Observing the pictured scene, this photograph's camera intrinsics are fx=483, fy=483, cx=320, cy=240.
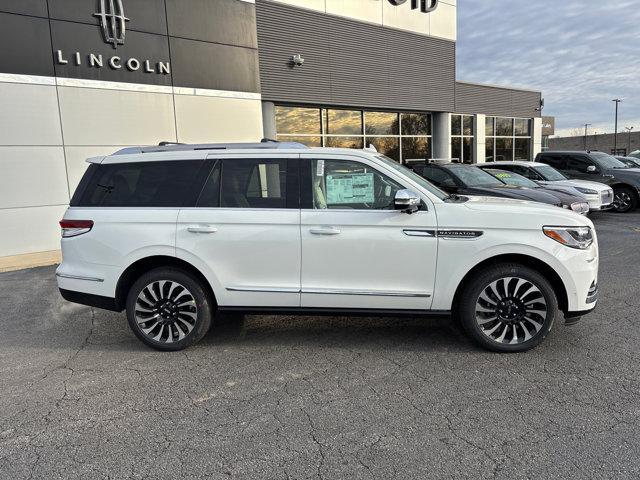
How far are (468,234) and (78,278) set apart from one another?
3.63 meters

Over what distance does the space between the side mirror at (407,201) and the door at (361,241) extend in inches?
2.5

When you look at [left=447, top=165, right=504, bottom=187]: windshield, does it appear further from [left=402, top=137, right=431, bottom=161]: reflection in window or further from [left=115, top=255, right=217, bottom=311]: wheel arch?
[left=402, top=137, right=431, bottom=161]: reflection in window

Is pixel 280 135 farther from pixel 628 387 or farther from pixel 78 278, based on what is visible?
pixel 628 387

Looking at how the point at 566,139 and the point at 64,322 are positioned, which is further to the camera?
the point at 566,139

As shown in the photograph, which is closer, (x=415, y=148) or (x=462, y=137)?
(x=415, y=148)

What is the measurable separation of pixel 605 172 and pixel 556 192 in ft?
17.0

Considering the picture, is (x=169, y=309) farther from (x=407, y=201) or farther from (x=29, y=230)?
(x=29, y=230)

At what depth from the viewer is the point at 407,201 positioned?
4.00 m

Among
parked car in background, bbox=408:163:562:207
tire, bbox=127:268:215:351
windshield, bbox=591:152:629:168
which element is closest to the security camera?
parked car in background, bbox=408:163:562:207

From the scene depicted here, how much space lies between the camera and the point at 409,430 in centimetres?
310

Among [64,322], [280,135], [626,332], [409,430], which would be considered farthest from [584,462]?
[280,135]

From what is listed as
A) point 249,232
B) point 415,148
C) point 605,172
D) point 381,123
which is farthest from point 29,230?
point 605,172

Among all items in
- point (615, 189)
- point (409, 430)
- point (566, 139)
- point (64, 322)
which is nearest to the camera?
point (409, 430)

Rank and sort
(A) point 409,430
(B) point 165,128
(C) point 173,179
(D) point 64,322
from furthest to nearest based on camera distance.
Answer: (B) point 165,128, (D) point 64,322, (C) point 173,179, (A) point 409,430
